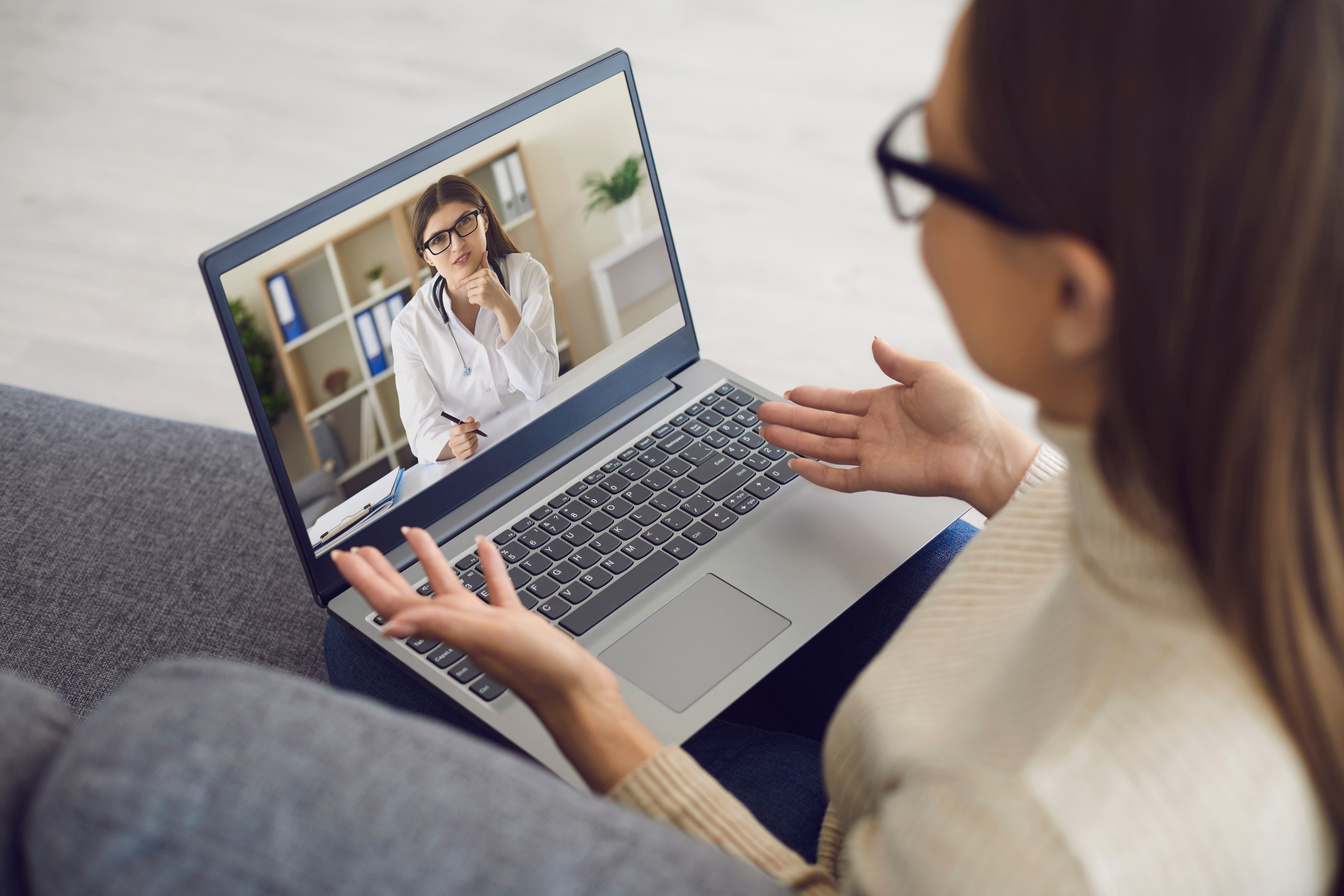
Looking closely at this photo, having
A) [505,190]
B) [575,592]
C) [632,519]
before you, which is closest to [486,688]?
[575,592]

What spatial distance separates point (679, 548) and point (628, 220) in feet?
1.06

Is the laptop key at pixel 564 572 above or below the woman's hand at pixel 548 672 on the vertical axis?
below

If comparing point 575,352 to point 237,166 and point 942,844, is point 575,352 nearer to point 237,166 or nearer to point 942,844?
point 942,844

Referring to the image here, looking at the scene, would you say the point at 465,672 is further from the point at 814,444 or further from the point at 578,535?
the point at 814,444

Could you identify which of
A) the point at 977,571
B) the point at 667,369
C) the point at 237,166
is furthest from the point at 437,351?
the point at 237,166

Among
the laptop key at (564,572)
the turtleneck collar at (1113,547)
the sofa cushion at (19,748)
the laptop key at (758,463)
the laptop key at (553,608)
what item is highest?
the sofa cushion at (19,748)

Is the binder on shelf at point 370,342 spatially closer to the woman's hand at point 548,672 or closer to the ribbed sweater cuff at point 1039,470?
the woman's hand at point 548,672

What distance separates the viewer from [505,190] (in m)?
0.99

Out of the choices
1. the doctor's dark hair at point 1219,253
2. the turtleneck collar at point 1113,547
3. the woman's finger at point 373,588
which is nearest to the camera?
the doctor's dark hair at point 1219,253

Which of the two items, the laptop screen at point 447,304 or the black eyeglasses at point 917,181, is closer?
the black eyeglasses at point 917,181

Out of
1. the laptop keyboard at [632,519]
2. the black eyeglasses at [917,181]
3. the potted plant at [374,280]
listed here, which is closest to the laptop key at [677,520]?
the laptop keyboard at [632,519]

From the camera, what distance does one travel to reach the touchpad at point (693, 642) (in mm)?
897

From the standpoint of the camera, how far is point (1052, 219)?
48 cm

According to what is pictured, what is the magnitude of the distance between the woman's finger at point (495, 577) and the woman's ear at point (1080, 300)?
0.46 metres
